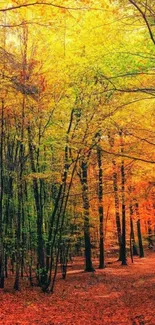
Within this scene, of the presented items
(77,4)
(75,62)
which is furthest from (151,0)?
(75,62)

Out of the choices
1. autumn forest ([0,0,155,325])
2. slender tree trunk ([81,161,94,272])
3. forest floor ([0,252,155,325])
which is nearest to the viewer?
autumn forest ([0,0,155,325])

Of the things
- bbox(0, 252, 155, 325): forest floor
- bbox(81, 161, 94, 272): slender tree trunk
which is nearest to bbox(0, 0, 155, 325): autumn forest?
bbox(0, 252, 155, 325): forest floor

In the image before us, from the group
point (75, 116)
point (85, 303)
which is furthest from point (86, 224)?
point (85, 303)

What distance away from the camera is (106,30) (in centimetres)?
814

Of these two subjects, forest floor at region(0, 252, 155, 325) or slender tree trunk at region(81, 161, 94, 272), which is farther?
slender tree trunk at region(81, 161, 94, 272)

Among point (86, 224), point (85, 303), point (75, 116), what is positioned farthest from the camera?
point (86, 224)

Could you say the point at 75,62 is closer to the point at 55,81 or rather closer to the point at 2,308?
the point at 55,81

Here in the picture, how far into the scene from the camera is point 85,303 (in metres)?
10.8

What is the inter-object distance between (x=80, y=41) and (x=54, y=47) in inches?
57.1

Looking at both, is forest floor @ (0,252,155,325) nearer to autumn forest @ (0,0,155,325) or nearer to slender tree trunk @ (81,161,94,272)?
autumn forest @ (0,0,155,325)

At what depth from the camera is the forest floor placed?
27.8 feet

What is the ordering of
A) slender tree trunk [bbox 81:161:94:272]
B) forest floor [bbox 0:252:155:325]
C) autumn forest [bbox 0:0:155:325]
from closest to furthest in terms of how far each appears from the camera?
autumn forest [bbox 0:0:155:325] → forest floor [bbox 0:252:155:325] → slender tree trunk [bbox 81:161:94:272]

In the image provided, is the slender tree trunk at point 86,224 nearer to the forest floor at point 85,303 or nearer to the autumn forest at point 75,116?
the autumn forest at point 75,116

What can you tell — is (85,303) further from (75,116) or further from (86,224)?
(86,224)
